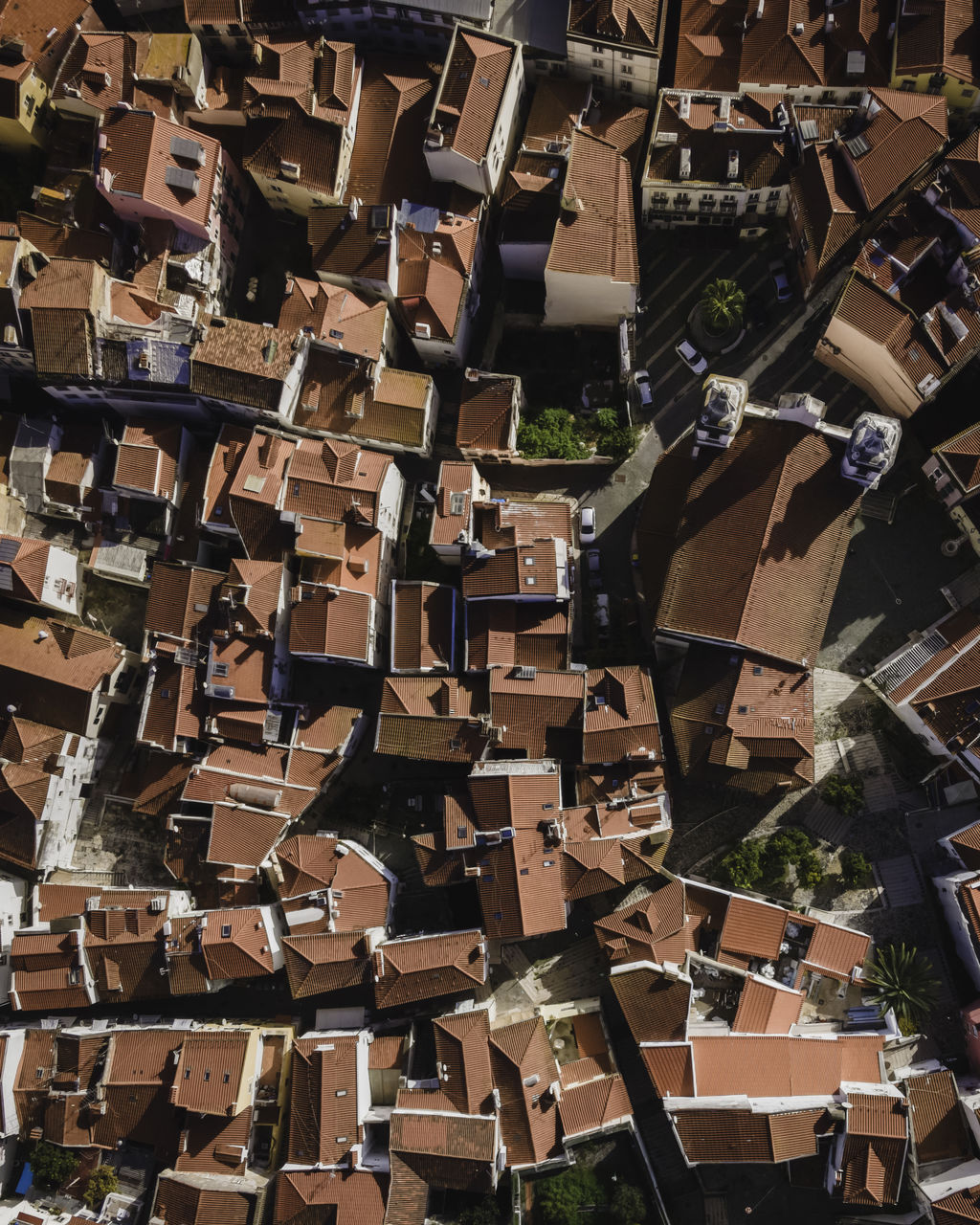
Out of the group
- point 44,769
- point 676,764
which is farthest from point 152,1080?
point 676,764

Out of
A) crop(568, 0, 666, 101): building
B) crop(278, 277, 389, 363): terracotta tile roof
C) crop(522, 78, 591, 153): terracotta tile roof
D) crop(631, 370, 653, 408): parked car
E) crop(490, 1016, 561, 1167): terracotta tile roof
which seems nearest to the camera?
crop(490, 1016, 561, 1167): terracotta tile roof

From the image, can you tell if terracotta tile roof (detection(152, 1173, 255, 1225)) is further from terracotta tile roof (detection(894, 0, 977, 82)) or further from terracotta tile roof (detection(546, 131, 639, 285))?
terracotta tile roof (detection(894, 0, 977, 82))

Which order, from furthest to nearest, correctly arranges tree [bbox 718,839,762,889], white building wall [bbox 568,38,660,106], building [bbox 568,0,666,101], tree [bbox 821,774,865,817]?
1. white building wall [bbox 568,38,660,106]
2. tree [bbox 821,774,865,817]
3. building [bbox 568,0,666,101]
4. tree [bbox 718,839,762,889]

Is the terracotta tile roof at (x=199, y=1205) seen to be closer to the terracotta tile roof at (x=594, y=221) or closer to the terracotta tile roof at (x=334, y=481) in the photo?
the terracotta tile roof at (x=334, y=481)

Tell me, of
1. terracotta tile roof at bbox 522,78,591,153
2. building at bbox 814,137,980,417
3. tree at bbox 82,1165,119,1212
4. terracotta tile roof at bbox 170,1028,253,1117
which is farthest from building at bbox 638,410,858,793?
tree at bbox 82,1165,119,1212

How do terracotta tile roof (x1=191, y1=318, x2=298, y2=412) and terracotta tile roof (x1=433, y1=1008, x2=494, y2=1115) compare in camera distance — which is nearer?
terracotta tile roof (x1=433, y1=1008, x2=494, y2=1115)

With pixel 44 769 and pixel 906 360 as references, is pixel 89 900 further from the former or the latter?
pixel 906 360
